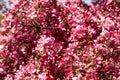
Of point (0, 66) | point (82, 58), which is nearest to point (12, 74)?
point (0, 66)

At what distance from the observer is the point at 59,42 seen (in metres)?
7.62

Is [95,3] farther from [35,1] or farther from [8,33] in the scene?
[8,33]

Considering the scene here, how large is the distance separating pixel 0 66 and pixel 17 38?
744 mm

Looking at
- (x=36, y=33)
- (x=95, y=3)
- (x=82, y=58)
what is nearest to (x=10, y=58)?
(x=36, y=33)

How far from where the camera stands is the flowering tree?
6391 mm

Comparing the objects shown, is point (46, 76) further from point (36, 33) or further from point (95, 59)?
point (36, 33)

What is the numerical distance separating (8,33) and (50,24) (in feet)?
3.27

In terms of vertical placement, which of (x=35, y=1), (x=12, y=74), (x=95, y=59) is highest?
(x=35, y=1)

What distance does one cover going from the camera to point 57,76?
22.3 ft

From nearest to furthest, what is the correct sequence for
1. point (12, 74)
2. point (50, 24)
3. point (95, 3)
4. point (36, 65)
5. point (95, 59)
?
point (95, 59) < point (36, 65) < point (12, 74) < point (50, 24) < point (95, 3)

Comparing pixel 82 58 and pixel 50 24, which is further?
pixel 50 24

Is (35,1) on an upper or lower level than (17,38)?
upper

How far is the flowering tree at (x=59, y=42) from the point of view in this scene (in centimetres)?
639

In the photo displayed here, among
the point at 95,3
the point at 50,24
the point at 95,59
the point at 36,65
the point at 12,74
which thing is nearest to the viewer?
the point at 95,59
